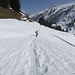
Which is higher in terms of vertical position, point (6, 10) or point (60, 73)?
point (60, 73)

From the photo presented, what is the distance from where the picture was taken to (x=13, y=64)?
11242mm

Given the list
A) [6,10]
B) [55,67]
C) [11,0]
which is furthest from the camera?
[11,0]

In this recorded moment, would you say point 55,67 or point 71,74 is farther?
point 55,67

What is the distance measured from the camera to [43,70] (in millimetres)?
10172

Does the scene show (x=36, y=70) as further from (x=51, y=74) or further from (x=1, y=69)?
(x=1, y=69)

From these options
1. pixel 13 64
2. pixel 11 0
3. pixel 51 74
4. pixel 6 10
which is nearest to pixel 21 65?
pixel 13 64

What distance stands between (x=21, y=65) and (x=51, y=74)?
7.04 feet

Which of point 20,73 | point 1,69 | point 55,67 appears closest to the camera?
point 20,73

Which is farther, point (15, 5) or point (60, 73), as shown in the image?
point (15, 5)

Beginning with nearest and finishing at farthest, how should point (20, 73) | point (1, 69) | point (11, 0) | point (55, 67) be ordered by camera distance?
1. point (20, 73)
2. point (1, 69)
3. point (55, 67)
4. point (11, 0)

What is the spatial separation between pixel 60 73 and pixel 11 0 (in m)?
79.5

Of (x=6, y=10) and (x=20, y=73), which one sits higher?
(x=20, y=73)

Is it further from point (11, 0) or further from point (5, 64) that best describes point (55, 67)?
point (11, 0)

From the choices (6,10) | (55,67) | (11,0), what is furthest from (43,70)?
(11,0)
